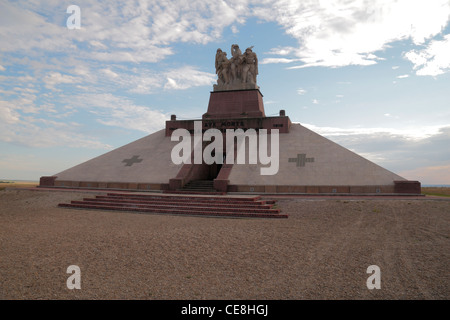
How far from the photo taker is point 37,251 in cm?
725

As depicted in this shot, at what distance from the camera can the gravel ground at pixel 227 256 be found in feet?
17.3

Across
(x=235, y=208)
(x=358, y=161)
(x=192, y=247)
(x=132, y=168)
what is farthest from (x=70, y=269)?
(x=358, y=161)

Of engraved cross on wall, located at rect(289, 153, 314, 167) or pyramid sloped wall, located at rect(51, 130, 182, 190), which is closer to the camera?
engraved cross on wall, located at rect(289, 153, 314, 167)

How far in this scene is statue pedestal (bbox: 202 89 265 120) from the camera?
25500 mm

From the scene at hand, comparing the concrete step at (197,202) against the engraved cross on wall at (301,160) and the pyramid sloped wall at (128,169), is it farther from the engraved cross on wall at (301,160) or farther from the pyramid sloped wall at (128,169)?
the engraved cross on wall at (301,160)

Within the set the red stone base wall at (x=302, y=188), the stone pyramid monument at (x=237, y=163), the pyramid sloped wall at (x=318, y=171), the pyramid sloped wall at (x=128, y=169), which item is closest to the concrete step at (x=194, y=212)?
the stone pyramid monument at (x=237, y=163)

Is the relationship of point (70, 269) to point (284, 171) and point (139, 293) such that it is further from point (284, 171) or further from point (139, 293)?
point (284, 171)

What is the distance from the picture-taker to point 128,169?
21906mm
